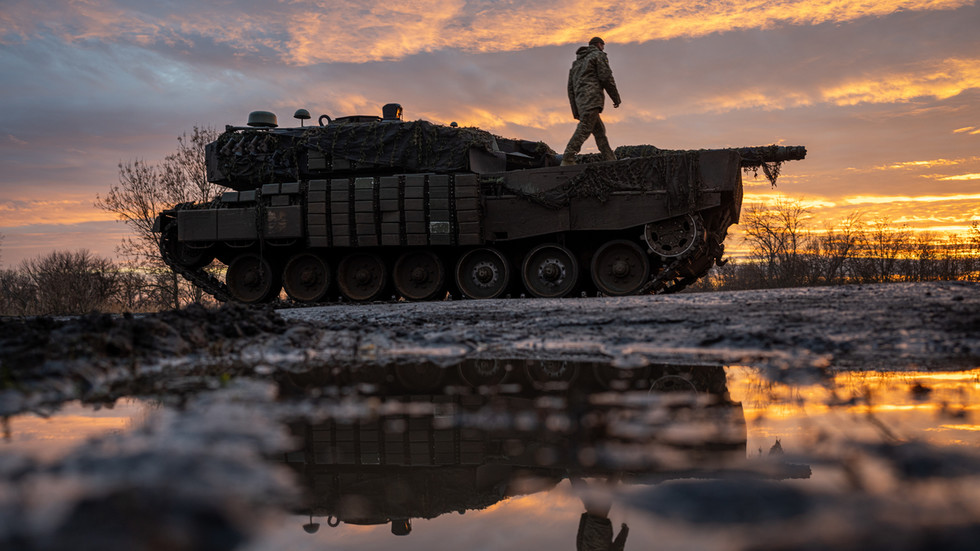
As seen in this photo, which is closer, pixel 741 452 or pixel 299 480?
pixel 299 480

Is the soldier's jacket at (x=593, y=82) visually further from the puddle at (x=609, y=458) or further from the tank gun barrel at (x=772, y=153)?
the puddle at (x=609, y=458)

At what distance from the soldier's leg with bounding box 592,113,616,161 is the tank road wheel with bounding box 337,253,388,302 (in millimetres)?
4395

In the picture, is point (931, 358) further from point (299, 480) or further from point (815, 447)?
point (299, 480)

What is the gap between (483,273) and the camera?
12.0m

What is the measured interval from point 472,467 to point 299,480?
0.46m

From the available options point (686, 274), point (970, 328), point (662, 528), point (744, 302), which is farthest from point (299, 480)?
point (686, 274)

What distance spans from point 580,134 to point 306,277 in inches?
223

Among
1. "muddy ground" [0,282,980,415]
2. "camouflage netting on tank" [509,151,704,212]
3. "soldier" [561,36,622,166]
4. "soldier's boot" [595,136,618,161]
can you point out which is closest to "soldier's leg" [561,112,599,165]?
"soldier" [561,36,622,166]

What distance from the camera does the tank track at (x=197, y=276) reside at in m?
13.6

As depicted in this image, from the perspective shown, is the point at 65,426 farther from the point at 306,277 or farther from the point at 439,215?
the point at 306,277

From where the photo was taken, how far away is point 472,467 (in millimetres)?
1915

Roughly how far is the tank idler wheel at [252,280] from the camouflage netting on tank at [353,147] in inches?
63.3

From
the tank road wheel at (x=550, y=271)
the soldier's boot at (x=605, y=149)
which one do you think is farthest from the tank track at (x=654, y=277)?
the soldier's boot at (x=605, y=149)

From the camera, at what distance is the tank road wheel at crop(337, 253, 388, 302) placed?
12.7 meters
